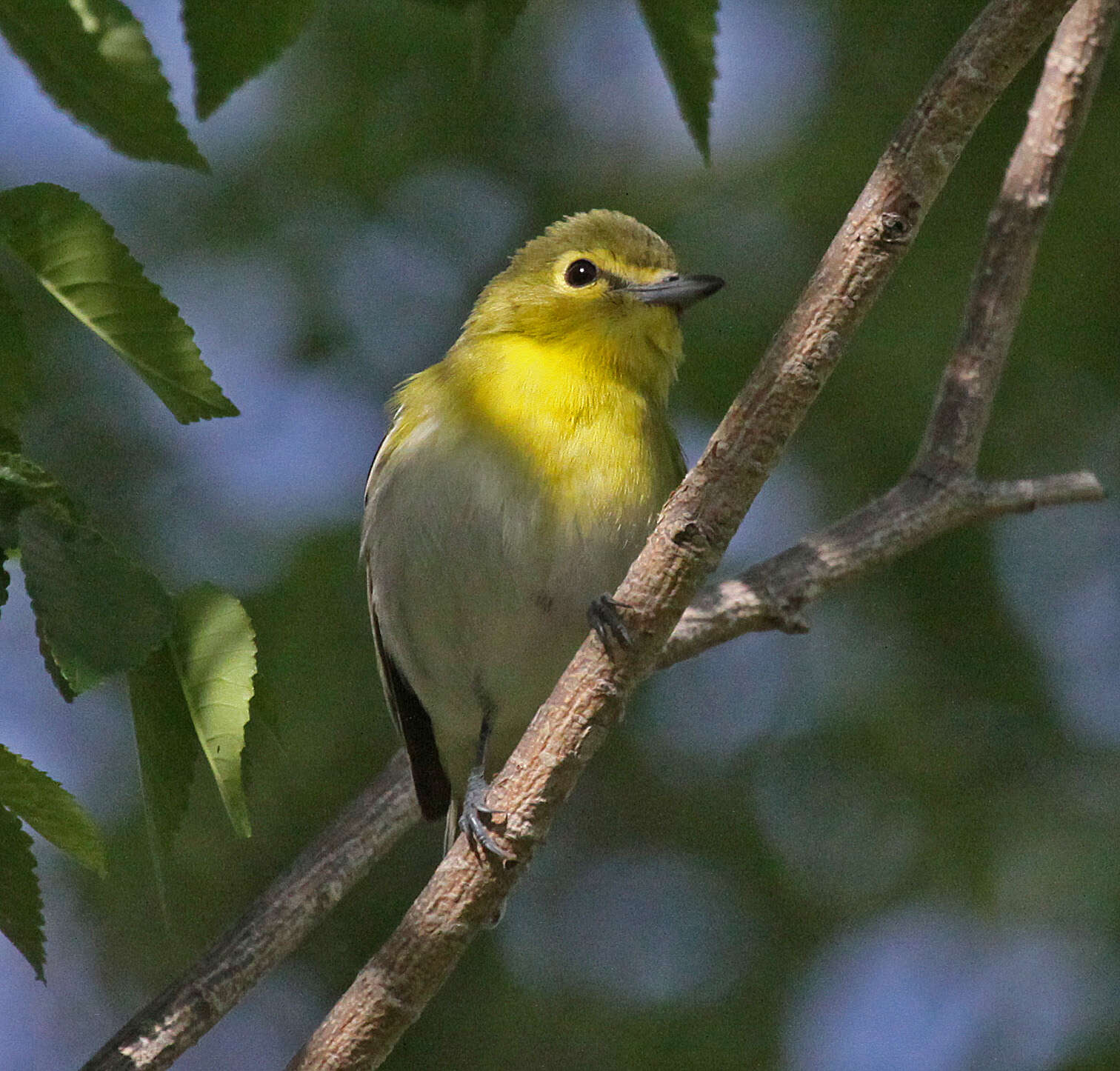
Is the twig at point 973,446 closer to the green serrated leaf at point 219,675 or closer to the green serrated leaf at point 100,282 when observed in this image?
the green serrated leaf at point 219,675

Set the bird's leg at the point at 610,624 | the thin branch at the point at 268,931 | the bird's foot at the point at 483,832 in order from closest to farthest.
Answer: the bird's leg at the point at 610,624, the bird's foot at the point at 483,832, the thin branch at the point at 268,931

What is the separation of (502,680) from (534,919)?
1.96 m

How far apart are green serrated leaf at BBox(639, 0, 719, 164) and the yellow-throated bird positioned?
1.66 metres

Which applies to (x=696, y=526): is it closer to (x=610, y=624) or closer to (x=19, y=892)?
(x=610, y=624)

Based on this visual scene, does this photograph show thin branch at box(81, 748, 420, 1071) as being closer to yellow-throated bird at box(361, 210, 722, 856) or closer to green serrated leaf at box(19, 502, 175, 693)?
yellow-throated bird at box(361, 210, 722, 856)

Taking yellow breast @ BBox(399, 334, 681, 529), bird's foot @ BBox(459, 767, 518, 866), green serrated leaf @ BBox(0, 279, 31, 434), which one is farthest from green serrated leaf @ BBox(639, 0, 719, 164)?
yellow breast @ BBox(399, 334, 681, 529)

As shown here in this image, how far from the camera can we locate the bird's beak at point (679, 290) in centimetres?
468

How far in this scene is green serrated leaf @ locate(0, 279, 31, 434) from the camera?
2.36 meters

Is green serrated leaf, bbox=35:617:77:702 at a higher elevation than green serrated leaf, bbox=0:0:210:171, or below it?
below

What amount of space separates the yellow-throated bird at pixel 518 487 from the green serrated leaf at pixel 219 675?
60.3 inches

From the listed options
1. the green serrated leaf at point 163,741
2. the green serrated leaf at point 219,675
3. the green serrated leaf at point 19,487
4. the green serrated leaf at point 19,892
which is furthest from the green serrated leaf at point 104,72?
the green serrated leaf at point 19,892

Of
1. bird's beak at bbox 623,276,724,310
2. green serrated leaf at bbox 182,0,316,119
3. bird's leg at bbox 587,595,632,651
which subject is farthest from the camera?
bird's beak at bbox 623,276,724,310

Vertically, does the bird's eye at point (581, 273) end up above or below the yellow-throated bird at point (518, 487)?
above

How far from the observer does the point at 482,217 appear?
6.36m
